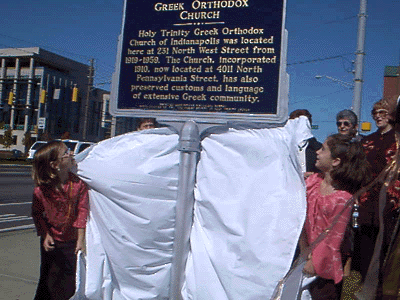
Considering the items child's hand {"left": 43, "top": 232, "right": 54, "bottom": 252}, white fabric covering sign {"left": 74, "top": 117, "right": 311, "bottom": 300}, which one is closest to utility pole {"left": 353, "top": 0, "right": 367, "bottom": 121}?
white fabric covering sign {"left": 74, "top": 117, "right": 311, "bottom": 300}

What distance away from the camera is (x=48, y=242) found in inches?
127

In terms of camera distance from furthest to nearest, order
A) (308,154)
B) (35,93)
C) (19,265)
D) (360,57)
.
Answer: (35,93) < (360,57) < (19,265) < (308,154)

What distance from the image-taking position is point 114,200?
325 cm

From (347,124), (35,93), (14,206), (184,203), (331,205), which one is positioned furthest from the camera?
(35,93)

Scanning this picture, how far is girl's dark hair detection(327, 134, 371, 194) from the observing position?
107 inches

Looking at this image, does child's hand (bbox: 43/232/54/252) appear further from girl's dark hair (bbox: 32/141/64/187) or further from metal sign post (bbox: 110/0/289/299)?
metal sign post (bbox: 110/0/289/299)

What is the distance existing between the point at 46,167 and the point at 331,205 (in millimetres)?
1972

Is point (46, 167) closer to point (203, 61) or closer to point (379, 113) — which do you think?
point (203, 61)

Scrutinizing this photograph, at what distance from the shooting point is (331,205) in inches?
104

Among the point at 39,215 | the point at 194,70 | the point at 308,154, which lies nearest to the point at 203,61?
the point at 194,70

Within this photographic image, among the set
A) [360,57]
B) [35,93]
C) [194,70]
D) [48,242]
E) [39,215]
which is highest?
[35,93]

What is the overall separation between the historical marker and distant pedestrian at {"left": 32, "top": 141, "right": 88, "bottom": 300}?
1.99 feet

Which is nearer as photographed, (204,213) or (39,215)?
(204,213)

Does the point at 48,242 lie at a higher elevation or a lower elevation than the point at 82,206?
lower
